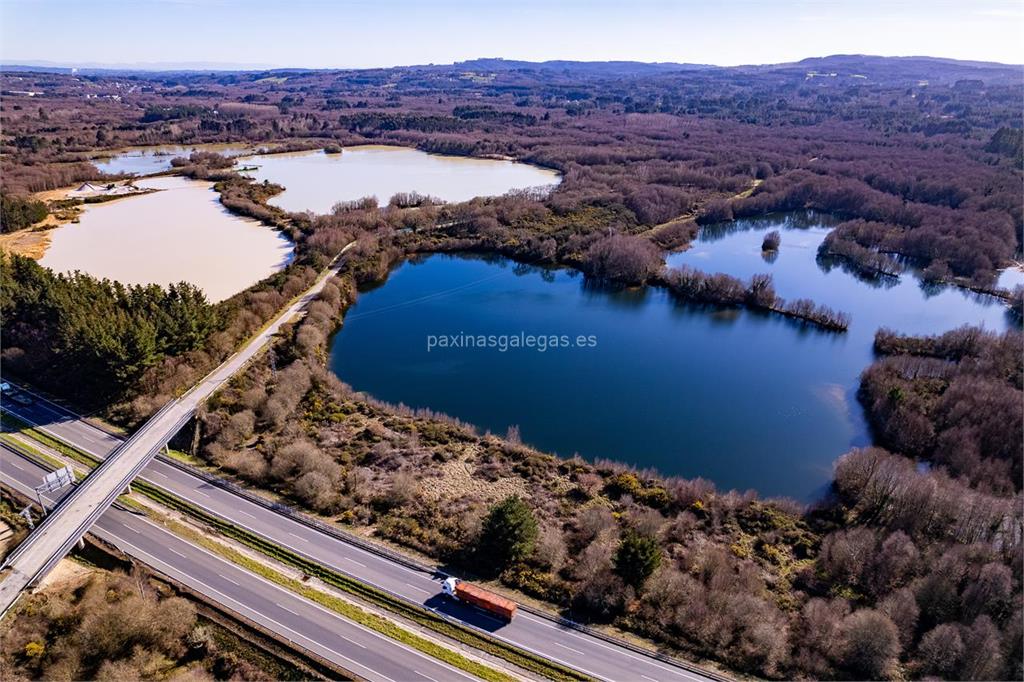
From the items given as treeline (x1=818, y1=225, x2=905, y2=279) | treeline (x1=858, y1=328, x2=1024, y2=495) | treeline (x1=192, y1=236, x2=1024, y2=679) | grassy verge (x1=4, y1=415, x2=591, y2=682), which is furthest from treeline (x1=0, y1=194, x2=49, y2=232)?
treeline (x1=818, y1=225, x2=905, y2=279)

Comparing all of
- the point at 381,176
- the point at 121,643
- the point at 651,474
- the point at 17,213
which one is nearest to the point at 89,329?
the point at 121,643

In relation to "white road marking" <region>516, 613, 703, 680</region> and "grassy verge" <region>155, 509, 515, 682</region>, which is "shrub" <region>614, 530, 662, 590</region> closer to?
"white road marking" <region>516, 613, 703, 680</region>

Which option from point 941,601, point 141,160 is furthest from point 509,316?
point 141,160

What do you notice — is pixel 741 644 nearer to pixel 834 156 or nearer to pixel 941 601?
pixel 941 601

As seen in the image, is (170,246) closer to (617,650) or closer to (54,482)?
(54,482)

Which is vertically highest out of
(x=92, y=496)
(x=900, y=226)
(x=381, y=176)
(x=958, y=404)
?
(x=381, y=176)

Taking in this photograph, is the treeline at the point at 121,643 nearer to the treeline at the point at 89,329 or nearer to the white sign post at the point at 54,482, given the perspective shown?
the white sign post at the point at 54,482
